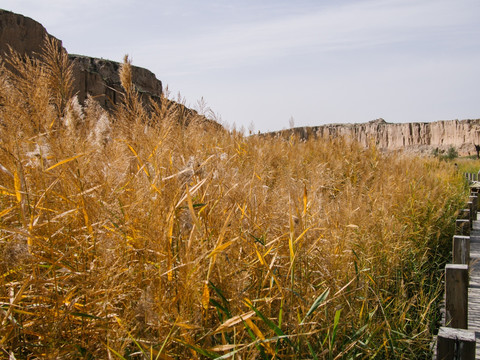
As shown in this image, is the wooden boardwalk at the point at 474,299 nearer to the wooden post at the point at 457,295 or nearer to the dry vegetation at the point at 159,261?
the wooden post at the point at 457,295

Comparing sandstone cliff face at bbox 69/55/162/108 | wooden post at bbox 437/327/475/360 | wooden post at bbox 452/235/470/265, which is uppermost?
sandstone cliff face at bbox 69/55/162/108

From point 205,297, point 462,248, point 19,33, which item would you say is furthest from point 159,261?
point 19,33

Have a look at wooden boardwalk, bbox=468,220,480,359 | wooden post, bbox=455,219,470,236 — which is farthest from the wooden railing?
wooden post, bbox=455,219,470,236

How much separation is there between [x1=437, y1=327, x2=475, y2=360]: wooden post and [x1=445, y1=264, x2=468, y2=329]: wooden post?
1.68 feet

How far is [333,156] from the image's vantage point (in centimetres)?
588

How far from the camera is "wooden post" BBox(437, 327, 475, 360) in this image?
201cm

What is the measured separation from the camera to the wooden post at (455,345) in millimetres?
2006

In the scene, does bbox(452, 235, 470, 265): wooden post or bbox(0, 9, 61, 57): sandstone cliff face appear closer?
bbox(452, 235, 470, 265): wooden post

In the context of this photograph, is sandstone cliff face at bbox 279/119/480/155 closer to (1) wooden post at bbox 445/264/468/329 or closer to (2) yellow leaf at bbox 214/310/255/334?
(1) wooden post at bbox 445/264/468/329

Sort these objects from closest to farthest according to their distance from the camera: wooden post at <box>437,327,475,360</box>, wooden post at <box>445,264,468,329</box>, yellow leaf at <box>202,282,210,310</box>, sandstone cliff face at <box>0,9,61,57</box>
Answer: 1. yellow leaf at <box>202,282,210,310</box>
2. wooden post at <box>437,327,475,360</box>
3. wooden post at <box>445,264,468,329</box>
4. sandstone cliff face at <box>0,9,61,57</box>

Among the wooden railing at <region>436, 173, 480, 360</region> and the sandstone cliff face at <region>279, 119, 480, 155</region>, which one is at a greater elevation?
the sandstone cliff face at <region>279, 119, 480, 155</region>

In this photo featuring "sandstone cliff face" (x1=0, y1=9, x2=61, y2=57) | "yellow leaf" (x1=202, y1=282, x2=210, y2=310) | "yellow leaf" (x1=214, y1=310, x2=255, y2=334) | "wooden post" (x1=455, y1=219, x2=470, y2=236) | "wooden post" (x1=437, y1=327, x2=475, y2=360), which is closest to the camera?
"yellow leaf" (x1=214, y1=310, x2=255, y2=334)

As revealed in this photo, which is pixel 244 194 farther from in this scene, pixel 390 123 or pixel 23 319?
pixel 390 123

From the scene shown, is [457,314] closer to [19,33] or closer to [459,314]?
[459,314]
